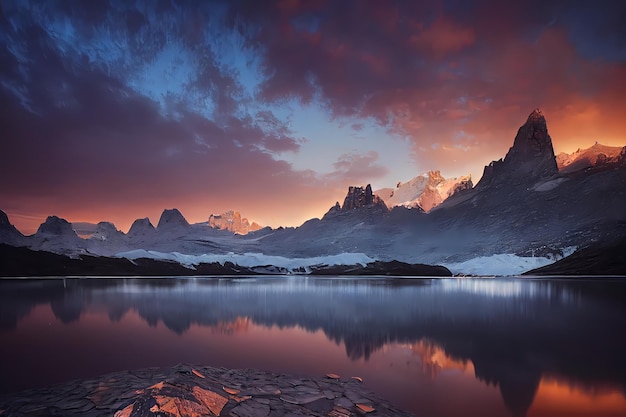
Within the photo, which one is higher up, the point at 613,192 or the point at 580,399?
the point at 613,192

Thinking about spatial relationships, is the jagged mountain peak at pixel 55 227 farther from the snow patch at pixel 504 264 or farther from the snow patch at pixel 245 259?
the snow patch at pixel 504 264

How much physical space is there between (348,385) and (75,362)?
10.4 meters

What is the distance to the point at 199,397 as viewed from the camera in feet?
25.7

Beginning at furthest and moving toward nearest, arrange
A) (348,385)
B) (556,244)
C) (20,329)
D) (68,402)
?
(556,244), (20,329), (348,385), (68,402)

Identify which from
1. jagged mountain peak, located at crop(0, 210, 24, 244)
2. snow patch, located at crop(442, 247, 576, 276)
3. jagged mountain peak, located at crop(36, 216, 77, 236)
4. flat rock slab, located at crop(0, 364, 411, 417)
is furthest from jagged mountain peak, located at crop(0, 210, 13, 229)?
snow patch, located at crop(442, 247, 576, 276)

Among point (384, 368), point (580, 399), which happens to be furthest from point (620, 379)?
point (384, 368)

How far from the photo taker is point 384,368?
41.8 ft

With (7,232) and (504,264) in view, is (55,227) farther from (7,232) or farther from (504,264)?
(504,264)

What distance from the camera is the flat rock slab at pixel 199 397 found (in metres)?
7.40

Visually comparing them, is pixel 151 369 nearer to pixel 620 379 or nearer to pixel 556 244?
pixel 620 379

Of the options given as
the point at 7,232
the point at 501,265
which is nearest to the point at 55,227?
the point at 7,232

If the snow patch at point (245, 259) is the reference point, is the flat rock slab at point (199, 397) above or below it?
above

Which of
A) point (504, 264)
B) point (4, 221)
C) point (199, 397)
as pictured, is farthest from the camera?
point (504, 264)

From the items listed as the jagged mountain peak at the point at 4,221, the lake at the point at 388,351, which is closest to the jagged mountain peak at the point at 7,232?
the jagged mountain peak at the point at 4,221
